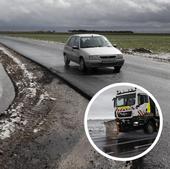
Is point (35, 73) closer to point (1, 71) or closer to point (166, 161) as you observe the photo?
point (1, 71)

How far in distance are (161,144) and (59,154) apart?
155 centimetres

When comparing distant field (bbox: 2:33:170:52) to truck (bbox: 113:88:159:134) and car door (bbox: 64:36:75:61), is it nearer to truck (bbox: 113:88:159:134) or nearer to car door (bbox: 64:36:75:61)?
car door (bbox: 64:36:75:61)

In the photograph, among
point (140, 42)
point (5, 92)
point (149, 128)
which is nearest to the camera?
point (149, 128)

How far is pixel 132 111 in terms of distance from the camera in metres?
2.19

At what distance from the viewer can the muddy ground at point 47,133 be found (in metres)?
4.89

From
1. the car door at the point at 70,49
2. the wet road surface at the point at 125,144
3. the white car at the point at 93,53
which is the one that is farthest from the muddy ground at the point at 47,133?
the car door at the point at 70,49

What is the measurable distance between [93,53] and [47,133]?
1059cm

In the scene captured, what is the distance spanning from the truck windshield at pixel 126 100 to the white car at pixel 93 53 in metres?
14.3

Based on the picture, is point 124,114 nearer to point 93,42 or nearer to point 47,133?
point 47,133

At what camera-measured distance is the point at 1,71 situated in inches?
727

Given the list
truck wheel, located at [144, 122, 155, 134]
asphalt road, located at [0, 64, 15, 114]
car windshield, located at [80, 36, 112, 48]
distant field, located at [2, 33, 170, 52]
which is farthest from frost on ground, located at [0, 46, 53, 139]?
distant field, located at [2, 33, 170, 52]

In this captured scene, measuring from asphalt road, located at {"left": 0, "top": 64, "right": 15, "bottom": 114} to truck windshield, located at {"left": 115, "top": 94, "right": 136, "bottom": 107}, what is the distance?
694 cm

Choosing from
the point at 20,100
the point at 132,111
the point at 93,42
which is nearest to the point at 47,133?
the point at 20,100

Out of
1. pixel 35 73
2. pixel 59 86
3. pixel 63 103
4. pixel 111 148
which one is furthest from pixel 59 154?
pixel 35 73
